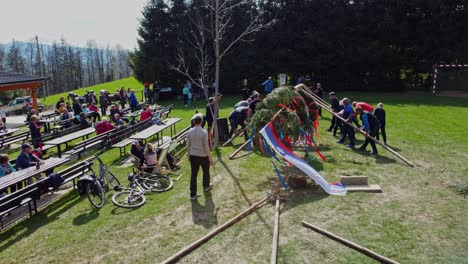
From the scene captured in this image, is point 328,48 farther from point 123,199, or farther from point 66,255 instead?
point 66,255

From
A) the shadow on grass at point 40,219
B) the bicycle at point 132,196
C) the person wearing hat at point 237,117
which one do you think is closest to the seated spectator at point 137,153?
the bicycle at point 132,196

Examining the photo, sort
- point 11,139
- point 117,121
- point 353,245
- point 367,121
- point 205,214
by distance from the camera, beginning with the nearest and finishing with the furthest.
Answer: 1. point 353,245
2. point 205,214
3. point 367,121
4. point 11,139
5. point 117,121

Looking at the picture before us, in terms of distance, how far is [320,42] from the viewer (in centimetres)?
2706

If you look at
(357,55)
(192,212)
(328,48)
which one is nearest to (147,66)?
(328,48)

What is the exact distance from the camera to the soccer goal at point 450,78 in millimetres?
24750

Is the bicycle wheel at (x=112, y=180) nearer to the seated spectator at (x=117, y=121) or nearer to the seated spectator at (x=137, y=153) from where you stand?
the seated spectator at (x=137, y=153)

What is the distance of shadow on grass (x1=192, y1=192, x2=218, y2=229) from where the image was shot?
6.72 metres

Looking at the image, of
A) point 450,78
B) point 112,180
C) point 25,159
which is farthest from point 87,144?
point 450,78

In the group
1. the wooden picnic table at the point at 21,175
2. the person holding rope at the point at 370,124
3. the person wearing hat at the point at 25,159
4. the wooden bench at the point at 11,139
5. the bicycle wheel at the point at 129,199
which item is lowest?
the bicycle wheel at the point at 129,199

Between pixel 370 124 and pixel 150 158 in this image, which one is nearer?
pixel 150 158

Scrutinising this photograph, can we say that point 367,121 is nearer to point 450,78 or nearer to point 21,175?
point 21,175

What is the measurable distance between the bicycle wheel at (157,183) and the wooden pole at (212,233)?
2604 mm

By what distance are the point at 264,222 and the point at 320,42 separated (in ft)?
75.5

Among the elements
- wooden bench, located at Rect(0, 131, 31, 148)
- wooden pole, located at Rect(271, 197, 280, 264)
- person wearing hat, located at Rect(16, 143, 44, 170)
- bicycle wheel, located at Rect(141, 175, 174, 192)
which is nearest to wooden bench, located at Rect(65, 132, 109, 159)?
person wearing hat, located at Rect(16, 143, 44, 170)
